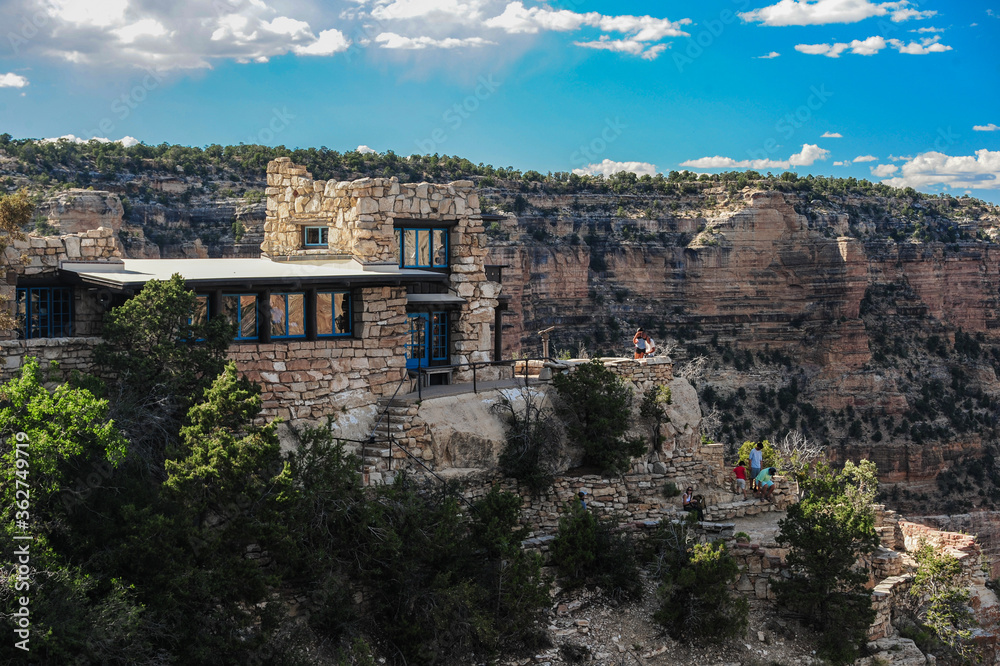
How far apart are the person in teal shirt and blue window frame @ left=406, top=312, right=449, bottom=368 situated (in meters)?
9.12

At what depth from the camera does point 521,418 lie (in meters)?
21.5

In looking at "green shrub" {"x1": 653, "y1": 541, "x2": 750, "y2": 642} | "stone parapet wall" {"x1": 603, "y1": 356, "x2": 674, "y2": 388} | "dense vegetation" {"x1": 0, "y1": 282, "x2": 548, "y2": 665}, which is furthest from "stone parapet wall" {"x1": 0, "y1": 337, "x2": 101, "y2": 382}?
"green shrub" {"x1": 653, "y1": 541, "x2": 750, "y2": 642}

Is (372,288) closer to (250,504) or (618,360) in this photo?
(250,504)

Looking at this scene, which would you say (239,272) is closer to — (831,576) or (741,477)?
(831,576)

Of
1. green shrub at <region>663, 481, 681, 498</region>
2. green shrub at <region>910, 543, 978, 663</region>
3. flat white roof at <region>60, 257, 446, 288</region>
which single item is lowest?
green shrub at <region>910, 543, 978, 663</region>

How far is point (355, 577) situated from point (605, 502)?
706 cm

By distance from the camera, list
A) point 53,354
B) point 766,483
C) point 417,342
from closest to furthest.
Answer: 1. point 53,354
2. point 417,342
3. point 766,483

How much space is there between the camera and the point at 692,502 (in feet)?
73.8

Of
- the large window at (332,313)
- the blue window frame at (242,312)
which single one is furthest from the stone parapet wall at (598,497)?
the blue window frame at (242,312)

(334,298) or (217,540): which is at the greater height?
(334,298)

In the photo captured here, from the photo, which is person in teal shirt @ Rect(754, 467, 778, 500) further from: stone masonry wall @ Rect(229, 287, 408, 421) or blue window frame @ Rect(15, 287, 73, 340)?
blue window frame @ Rect(15, 287, 73, 340)

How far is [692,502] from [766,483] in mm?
3380

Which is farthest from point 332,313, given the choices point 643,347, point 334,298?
point 643,347

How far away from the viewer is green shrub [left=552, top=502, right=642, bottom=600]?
19141mm
